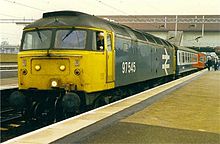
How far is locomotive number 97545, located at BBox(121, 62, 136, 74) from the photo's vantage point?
1316 cm

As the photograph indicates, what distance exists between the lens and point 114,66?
39.9 feet

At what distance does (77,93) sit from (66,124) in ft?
9.92

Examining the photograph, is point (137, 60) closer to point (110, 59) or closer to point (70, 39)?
point (110, 59)

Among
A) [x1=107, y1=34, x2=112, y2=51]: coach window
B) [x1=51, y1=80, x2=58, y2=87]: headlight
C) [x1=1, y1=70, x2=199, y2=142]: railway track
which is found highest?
[x1=107, y1=34, x2=112, y2=51]: coach window

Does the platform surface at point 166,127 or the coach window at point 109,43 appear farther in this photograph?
the coach window at point 109,43

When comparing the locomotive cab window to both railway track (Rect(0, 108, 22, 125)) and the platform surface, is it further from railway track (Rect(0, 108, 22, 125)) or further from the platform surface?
railway track (Rect(0, 108, 22, 125))

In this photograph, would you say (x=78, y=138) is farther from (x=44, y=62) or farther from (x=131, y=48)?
(x=131, y=48)

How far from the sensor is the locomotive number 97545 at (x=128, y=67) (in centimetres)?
1316

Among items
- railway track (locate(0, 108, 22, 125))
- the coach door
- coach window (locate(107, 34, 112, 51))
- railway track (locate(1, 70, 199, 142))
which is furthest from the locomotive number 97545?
railway track (locate(0, 108, 22, 125))

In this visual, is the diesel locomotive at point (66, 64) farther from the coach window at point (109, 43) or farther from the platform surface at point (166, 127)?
the platform surface at point (166, 127)

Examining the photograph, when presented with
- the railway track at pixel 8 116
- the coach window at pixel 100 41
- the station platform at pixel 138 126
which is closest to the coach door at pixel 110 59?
the coach window at pixel 100 41

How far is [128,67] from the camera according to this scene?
45.7 ft

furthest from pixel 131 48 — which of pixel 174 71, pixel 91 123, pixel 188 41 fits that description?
pixel 188 41

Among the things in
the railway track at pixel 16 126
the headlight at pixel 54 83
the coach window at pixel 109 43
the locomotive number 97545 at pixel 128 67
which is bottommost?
the railway track at pixel 16 126
